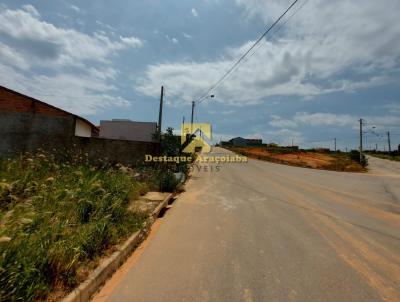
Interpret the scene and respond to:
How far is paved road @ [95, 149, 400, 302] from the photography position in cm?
338

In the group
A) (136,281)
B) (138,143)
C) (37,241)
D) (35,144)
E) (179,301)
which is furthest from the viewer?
(138,143)

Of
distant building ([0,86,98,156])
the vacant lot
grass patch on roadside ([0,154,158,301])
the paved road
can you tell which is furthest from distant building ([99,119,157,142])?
grass patch on roadside ([0,154,158,301])

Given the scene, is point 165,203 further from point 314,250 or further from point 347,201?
point 347,201

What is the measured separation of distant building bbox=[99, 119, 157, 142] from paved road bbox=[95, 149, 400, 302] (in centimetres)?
2846

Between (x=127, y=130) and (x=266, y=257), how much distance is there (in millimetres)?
33289

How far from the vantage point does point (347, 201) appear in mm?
9844

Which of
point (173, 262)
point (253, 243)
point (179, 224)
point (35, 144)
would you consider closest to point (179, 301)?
point (173, 262)

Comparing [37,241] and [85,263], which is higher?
[37,241]

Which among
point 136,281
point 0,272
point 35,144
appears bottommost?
point 136,281

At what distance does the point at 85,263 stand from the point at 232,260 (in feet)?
7.22

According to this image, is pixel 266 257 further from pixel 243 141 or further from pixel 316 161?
pixel 243 141

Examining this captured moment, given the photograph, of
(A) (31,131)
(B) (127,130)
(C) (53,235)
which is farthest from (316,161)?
(C) (53,235)

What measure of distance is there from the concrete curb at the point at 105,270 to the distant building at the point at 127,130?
3078 centimetres

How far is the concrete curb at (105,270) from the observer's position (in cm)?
300
